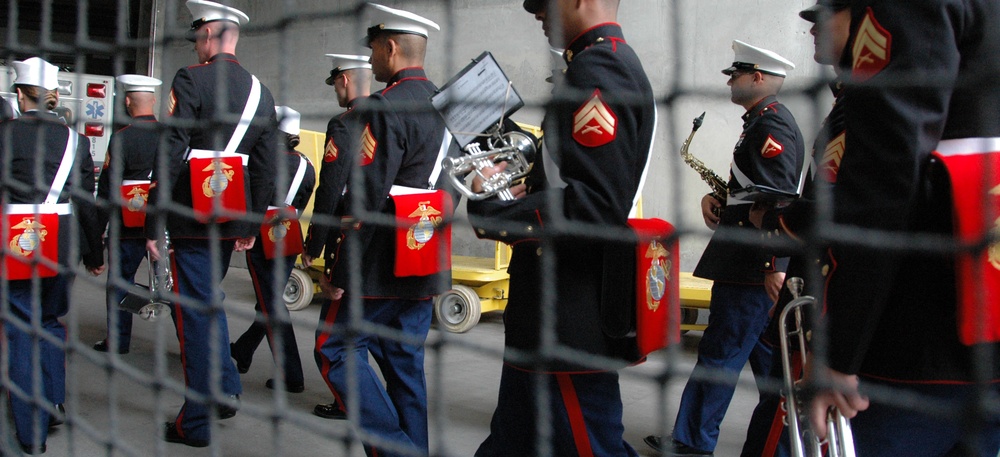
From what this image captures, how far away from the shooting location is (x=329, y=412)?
319 centimetres

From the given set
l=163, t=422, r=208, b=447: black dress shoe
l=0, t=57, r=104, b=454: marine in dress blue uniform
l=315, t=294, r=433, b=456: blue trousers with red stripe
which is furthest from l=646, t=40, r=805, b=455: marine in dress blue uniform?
l=0, t=57, r=104, b=454: marine in dress blue uniform

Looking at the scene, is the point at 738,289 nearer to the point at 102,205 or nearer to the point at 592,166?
the point at 592,166

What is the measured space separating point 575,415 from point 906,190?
81 cm

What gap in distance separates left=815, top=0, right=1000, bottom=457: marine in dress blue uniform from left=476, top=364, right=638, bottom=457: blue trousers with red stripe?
0.51 meters

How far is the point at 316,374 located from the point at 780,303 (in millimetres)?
2681

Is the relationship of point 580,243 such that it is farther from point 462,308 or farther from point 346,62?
point 462,308

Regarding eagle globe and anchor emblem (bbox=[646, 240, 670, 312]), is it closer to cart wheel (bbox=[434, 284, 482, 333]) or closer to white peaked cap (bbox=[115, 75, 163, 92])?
white peaked cap (bbox=[115, 75, 163, 92])

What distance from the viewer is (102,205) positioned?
6.07 ft

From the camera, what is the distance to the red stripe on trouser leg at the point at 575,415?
157cm

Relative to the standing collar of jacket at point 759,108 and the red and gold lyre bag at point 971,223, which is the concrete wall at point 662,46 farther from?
the red and gold lyre bag at point 971,223

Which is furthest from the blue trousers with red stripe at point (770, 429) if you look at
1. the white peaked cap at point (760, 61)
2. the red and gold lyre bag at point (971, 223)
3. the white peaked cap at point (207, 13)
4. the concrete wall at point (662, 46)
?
the concrete wall at point (662, 46)

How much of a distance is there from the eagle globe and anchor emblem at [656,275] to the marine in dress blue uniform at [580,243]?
38 millimetres

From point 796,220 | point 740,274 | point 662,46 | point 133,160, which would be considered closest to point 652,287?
point 796,220

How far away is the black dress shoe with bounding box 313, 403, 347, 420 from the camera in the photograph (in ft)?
10.4
